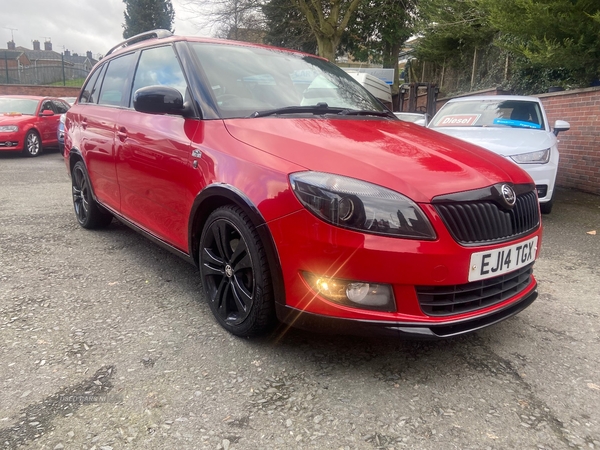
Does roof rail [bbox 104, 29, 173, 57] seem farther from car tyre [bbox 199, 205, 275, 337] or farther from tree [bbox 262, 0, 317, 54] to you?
tree [bbox 262, 0, 317, 54]

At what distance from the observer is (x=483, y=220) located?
2.12 m

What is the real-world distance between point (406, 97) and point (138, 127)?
22.1m

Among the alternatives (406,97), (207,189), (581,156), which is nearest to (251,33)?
(406,97)

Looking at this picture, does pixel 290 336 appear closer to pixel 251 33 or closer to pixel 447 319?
pixel 447 319

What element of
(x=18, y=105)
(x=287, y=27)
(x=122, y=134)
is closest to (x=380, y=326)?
(x=122, y=134)

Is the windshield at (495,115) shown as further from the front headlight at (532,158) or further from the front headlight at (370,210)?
the front headlight at (370,210)

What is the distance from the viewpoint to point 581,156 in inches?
311

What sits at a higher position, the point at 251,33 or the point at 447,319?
the point at 251,33

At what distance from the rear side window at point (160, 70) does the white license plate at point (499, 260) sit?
6.34 ft

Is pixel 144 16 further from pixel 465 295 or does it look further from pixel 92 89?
pixel 465 295

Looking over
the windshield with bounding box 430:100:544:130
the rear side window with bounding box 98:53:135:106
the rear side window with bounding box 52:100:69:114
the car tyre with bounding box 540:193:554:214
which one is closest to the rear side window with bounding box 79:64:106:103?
the rear side window with bounding box 98:53:135:106

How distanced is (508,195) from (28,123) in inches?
489

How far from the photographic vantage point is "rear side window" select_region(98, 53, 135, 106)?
380cm

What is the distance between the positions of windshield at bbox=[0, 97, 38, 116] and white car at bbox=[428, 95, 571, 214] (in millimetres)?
10371
